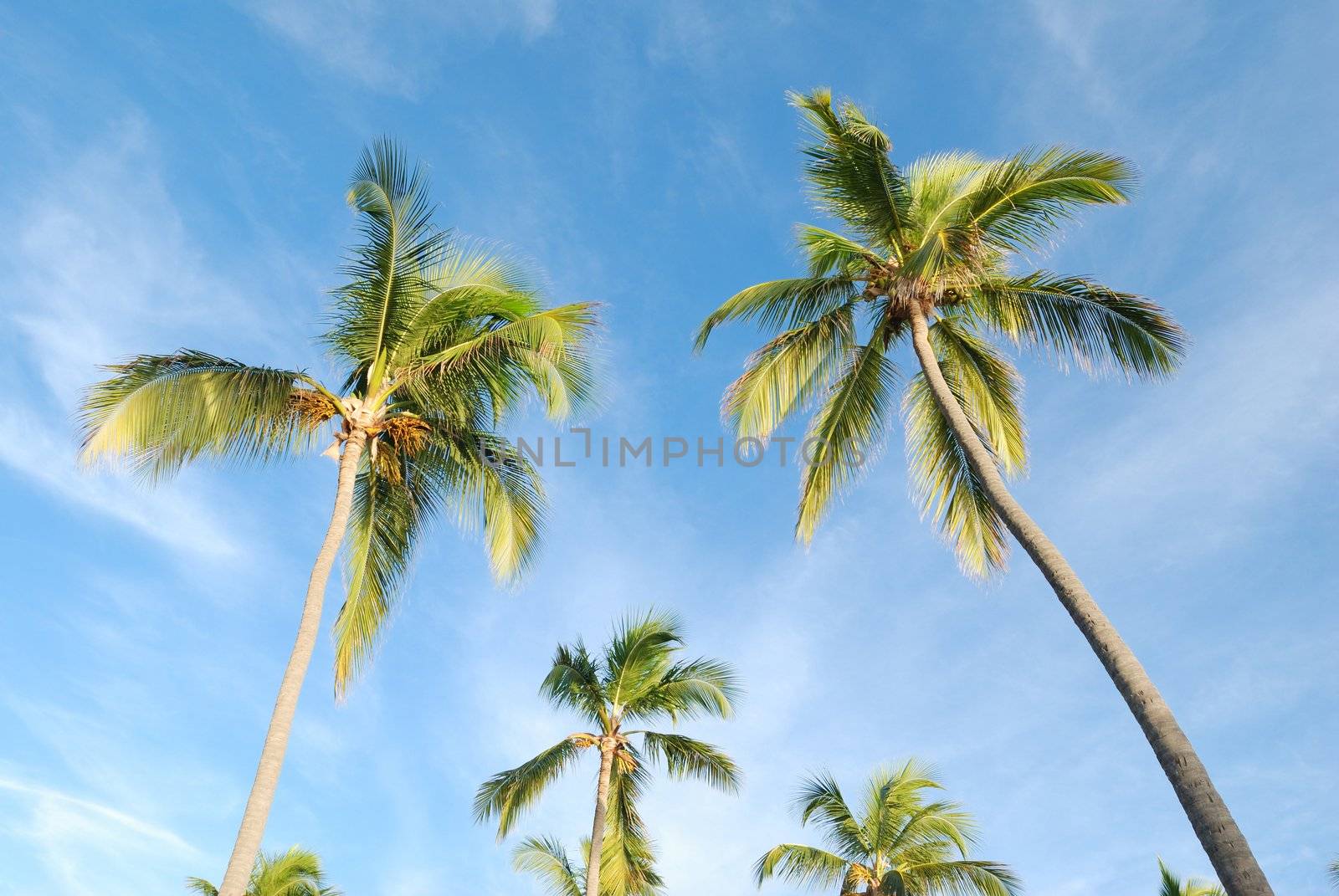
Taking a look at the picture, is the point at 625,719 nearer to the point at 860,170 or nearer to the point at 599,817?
the point at 599,817

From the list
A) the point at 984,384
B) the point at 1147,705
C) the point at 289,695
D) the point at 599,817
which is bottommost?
the point at 1147,705

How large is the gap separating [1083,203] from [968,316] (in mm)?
2242

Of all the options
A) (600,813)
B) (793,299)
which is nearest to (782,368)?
(793,299)

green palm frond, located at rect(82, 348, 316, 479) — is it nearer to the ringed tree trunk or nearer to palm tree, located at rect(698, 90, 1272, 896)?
palm tree, located at rect(698, 90, 1272, 896)

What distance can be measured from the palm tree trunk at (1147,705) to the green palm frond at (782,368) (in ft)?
9.00

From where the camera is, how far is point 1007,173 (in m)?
10.7

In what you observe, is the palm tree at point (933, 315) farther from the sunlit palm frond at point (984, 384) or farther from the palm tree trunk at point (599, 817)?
the palm tree trunk at point (599, 817)

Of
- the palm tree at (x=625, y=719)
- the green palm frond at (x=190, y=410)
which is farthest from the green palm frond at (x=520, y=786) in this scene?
the green palm frond at (x=190, y=410)

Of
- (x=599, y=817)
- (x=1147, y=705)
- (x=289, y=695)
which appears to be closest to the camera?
(x=1147, y=705)

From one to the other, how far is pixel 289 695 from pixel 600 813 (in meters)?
10.2

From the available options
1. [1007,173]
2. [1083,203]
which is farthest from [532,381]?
[1083,203]

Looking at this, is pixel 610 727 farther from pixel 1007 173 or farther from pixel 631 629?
pixel 1007 173

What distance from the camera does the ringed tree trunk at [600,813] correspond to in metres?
17.2

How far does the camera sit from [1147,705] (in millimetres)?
6801
